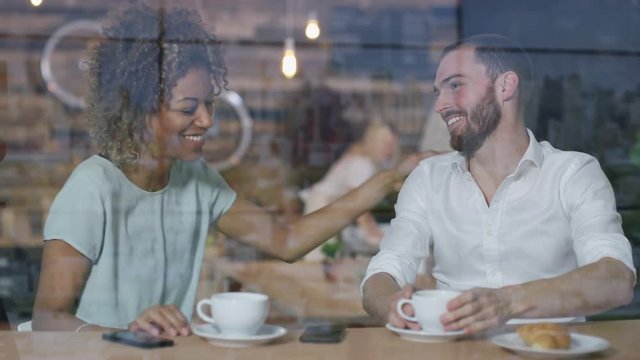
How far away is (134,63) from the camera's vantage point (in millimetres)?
1960

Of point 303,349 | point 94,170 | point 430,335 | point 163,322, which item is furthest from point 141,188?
point 430,335

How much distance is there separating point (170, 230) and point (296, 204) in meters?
0.27

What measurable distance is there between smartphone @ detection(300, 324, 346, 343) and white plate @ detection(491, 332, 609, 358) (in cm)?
25

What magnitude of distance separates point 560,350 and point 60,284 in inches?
38.8

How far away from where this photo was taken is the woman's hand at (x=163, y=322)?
159 cm

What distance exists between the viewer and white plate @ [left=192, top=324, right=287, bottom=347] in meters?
1.50

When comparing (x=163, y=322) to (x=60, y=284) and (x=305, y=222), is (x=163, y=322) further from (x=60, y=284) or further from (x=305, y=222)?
(x=305, y=222)

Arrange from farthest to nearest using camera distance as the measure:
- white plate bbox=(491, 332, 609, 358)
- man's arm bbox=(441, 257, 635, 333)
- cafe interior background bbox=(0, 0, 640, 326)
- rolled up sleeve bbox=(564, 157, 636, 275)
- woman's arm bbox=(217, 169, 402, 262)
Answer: woman's arm bbox=(217, 169, 402, 262), cafe interior background bbox=(0, 0, 640, 326), rolled up sleeve bbox=(564, 157, 636, 275), man's arm bbox=(441, 257, 635, 333), white plate bbox=(491, 332, 609, 358)

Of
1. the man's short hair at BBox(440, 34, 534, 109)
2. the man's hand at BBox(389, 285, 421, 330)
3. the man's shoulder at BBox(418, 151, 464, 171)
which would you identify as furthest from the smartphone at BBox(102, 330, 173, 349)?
the man's short hair at BBox(440, 34, 534, 109)

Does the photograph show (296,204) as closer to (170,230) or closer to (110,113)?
(170,230)

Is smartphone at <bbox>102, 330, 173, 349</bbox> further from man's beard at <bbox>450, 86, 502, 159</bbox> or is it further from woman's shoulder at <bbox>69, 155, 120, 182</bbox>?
man's beard at <bbox>450, 86, 502, 159</bbox>

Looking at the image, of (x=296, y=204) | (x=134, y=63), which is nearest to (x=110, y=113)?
(x=134, y=63)

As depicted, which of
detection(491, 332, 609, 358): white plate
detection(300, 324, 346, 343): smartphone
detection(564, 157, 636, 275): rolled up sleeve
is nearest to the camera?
detection(491, 332, 609, 358): white plate

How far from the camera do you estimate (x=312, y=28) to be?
2090 millimetres
